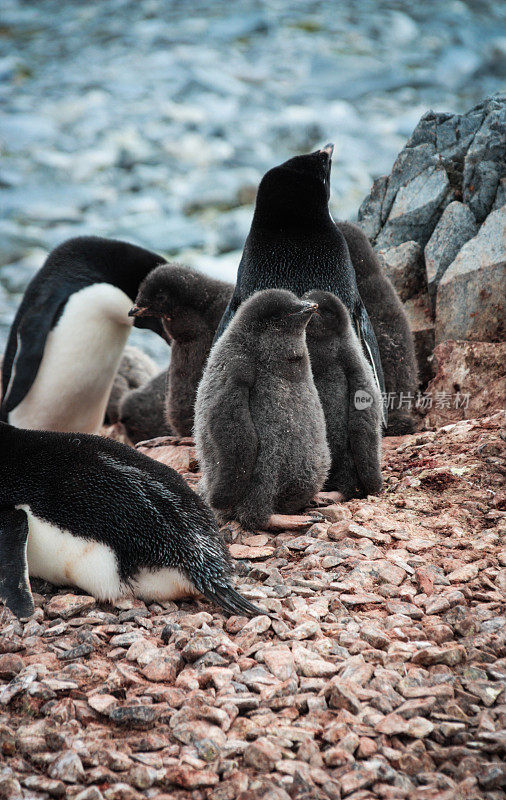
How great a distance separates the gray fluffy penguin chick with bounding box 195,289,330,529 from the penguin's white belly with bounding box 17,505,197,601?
487 millimetres

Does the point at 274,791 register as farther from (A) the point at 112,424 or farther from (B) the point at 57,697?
(A) the point at 112,424

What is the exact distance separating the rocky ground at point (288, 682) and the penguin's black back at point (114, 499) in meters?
0.16

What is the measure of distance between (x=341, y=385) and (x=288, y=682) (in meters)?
1.47

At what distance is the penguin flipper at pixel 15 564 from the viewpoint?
192 cm

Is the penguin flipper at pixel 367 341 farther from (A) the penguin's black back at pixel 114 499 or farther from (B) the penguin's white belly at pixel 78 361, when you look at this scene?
(B) the penguin's white belly at pixel 78 361

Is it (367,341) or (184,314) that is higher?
(184,314)

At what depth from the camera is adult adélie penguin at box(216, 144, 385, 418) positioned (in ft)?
10.4

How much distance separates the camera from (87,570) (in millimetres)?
2104

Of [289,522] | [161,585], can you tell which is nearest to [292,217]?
[289,522]

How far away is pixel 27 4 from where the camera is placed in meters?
13.9

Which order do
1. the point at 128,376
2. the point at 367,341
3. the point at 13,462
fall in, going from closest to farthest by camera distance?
1. the point at 13,462
2. the point at 367,341
3. the point at 128,376

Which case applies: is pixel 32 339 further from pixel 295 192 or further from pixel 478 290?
pixel 478 290

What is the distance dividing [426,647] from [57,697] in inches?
32.7

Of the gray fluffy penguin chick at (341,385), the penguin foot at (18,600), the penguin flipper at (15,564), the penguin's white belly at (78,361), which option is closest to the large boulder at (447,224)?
the gray fluffy penguin chick at (341,385)
